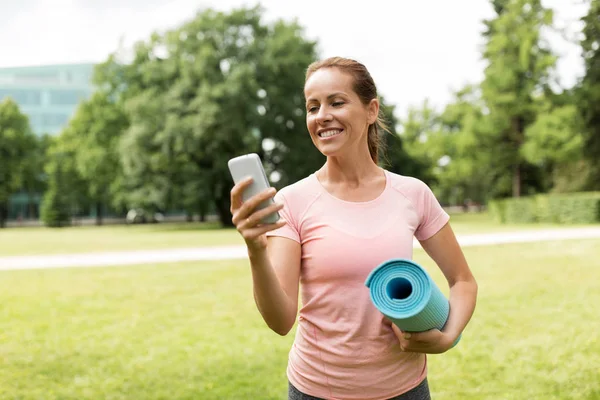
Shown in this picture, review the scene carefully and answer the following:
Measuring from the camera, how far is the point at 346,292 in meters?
1.82

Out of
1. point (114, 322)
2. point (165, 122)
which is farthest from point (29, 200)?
point (114, 322)

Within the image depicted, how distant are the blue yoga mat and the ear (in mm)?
627

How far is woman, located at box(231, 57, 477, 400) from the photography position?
181 cm

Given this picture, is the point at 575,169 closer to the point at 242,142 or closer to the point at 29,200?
the point at 242,142

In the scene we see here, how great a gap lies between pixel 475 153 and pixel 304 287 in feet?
123

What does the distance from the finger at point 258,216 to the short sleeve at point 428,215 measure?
0.62 meters

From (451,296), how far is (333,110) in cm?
72

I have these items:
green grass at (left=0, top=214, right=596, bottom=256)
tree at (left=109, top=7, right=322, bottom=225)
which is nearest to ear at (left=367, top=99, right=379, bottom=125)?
green grass at (left=0, top=214, right=596, bottom=256)

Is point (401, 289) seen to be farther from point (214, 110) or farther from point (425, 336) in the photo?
point (214, 110)

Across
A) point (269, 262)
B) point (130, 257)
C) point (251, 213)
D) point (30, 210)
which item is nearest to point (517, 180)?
point (130, 257)

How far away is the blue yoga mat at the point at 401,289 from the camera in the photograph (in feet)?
5.17

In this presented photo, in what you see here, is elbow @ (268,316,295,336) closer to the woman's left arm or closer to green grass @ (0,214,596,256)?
the woman's left arm

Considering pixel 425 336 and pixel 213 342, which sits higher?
pixel 425 336

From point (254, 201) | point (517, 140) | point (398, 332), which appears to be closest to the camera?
point (254, 201)
